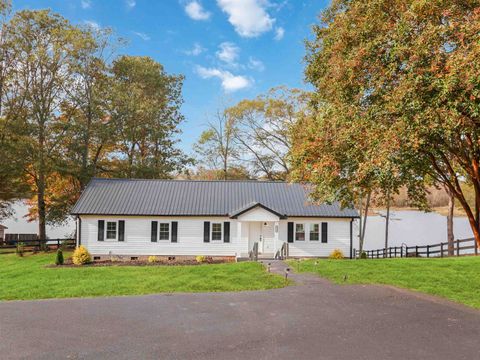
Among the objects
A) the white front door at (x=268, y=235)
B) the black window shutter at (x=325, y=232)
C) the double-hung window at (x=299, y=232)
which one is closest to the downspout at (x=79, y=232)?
the white front door at (x=268, y=235)

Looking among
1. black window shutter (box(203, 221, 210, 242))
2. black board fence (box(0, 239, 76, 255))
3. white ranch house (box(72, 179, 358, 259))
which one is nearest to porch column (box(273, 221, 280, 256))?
white ranch house (box(72, 179, 358, 259))

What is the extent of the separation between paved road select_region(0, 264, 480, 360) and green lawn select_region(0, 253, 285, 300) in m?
1.16

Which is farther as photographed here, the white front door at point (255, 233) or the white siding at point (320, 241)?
the white front door at point (255, 233)

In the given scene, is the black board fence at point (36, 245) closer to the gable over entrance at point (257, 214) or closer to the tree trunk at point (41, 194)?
the tree trunk at point (41, 194)

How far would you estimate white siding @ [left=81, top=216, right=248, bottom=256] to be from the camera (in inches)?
947

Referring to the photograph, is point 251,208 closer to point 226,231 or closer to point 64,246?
point 226,231

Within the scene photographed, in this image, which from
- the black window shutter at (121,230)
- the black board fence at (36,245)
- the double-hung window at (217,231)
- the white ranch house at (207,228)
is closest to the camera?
the white ranch house at (207,228)

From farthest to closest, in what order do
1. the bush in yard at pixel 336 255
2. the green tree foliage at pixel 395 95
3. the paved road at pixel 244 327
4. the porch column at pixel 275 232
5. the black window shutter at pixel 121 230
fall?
the black window shutter at pixel 121 230 → the porch column at pixel 275 232 → the bush in yard at pixel 336 255 → the green tree foliage at pixel 395 95 → the paved road at pixel 244 327

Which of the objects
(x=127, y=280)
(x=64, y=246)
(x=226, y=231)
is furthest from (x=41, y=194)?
(x=127, y=280)

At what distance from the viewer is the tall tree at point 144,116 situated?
1387 inches

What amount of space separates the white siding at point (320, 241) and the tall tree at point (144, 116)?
53.3 feet

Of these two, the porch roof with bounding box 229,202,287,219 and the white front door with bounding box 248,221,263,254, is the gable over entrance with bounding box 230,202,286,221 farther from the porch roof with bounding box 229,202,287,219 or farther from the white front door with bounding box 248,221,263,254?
the white front door with bounding box 248,221,263,254

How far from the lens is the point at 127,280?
14.9 m

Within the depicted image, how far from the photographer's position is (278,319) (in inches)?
356
